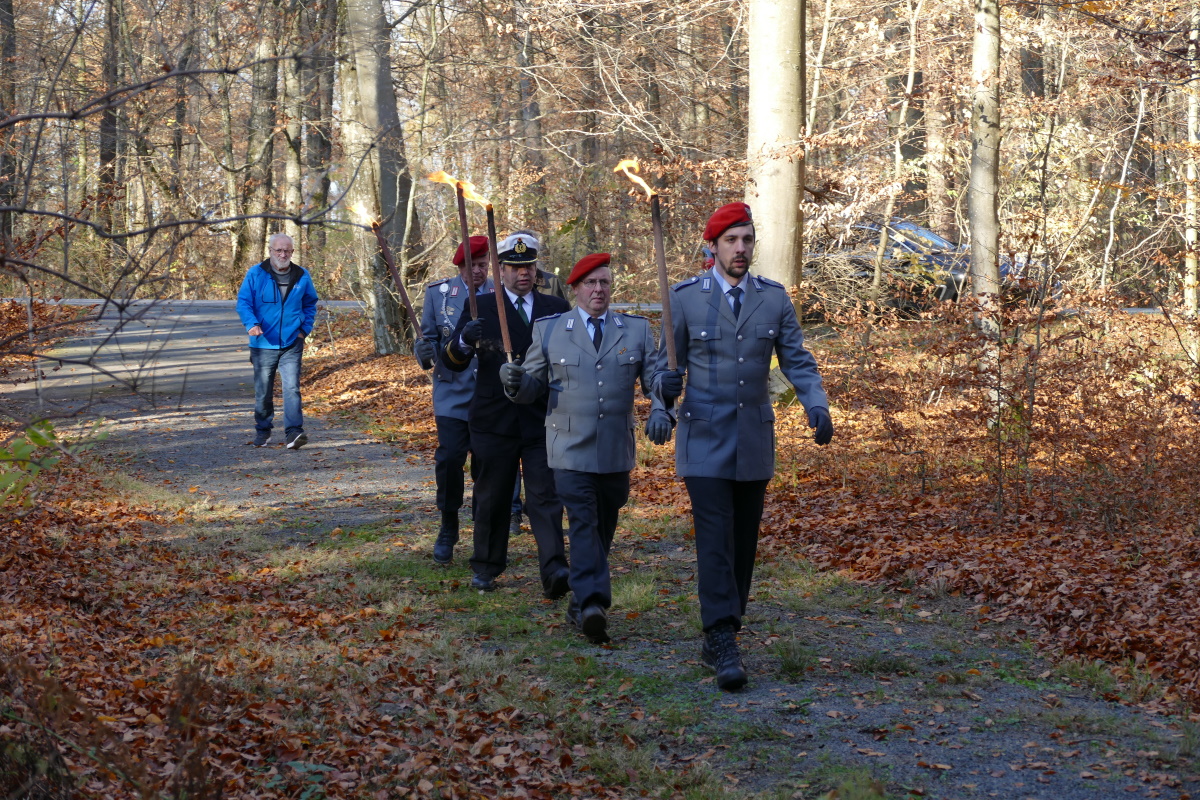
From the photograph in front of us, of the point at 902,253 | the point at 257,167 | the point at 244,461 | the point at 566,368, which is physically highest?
the point at 257,167

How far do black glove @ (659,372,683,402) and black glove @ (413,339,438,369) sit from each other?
2620 millimetres

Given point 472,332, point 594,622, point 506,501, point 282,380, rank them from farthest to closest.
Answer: point 282,380 → point 506,501 → point 472,332 → point 594,622

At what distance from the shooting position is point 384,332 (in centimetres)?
1983

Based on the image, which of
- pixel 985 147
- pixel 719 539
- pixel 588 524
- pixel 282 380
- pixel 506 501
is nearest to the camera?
pixel 719 539

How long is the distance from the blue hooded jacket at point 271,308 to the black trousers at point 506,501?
540cm

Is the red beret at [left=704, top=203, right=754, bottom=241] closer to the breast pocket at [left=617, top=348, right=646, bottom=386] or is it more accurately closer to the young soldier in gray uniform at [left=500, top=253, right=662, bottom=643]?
the young soldier in gray uniform at [left=500, top=253, right=662, bottom=643]

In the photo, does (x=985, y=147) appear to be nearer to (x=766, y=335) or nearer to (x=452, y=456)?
(x=452, y=456)

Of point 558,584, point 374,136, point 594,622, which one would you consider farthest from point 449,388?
point 374,136

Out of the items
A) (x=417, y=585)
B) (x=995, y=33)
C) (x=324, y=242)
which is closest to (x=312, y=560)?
(x=417, y=585)

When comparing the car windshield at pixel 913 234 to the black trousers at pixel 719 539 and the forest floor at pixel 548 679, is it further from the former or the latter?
the black trousers at pixel 719 539

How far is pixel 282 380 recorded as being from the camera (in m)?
12.5

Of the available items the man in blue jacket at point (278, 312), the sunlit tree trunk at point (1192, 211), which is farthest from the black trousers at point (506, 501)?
the sunlit tree trunk at point (1192, 211)

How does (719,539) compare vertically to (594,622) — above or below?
above

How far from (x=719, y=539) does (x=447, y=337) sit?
3.13 metres
